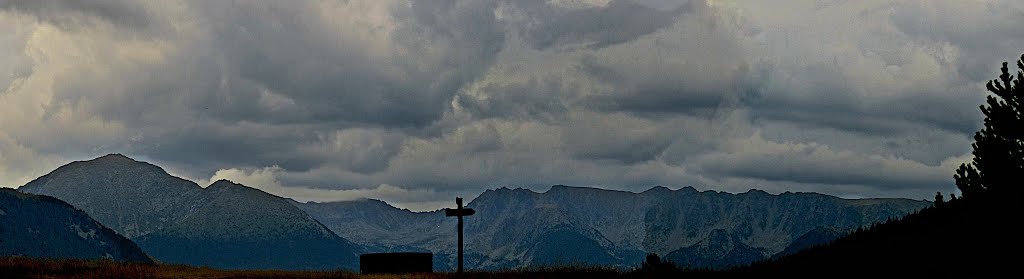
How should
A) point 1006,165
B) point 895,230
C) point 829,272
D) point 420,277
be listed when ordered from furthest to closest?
point 1006,165 → point 895,230 → point 420,277 → point 829,272

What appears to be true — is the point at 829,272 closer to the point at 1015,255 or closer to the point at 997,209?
the point at 1015,255

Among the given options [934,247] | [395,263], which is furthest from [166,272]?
[934,247]

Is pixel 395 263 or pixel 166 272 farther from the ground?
pixel 395 263

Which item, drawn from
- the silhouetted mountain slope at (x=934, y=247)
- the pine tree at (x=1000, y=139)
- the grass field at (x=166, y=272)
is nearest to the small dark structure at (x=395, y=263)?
the grass field at (x=166, y=272)

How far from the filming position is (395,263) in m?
47.9

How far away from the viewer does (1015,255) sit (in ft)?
106

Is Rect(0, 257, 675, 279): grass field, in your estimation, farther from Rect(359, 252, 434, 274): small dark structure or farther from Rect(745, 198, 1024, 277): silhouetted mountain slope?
Rect(745, 198, 1024, 277): silhouetted mountain slope

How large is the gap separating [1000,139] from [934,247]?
29.7 m

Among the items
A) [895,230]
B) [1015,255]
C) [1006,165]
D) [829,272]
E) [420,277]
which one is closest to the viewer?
[1015,255]

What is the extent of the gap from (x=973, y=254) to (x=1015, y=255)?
1302 millimetres

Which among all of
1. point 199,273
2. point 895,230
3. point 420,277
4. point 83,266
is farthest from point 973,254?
point 83,266

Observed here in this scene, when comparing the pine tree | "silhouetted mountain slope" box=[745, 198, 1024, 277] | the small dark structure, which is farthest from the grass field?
the pine tree

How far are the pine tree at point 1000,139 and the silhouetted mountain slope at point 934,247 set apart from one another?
16.8 meters

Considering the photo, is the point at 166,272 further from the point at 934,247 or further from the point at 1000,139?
the point at 1000,139
